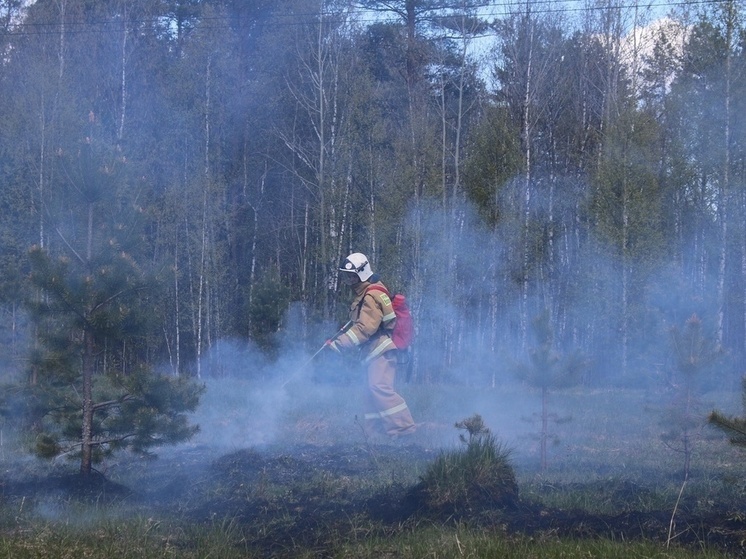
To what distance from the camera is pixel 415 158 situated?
2503 cm

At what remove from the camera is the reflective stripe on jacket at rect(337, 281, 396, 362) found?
10289 mm

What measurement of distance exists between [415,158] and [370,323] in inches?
602

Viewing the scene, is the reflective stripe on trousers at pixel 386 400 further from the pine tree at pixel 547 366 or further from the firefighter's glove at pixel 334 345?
the pine tree at pixel 547 366

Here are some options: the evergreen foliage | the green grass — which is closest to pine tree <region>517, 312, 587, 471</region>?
the green grass

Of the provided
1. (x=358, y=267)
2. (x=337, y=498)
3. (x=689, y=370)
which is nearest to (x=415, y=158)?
(x=358, y=267)

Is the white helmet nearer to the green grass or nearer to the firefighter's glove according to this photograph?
the firefighter's glove

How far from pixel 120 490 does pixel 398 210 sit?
17.2 metres

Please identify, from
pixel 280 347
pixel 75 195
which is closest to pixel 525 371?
pixel 75 195

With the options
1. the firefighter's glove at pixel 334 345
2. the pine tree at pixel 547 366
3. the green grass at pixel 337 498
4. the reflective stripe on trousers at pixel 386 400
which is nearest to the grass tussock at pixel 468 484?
the green grass at pixel 337 498

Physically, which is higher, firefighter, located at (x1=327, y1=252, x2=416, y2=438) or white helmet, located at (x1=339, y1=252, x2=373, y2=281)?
white helmet, located at (x1=339, y1=252, x2=373, y2=281)

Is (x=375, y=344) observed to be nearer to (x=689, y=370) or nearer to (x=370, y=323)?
(x=370, y=323)

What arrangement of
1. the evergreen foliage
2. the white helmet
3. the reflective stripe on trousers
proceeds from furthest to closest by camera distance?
1. the white helmet
2. the reflective stripe on trousers
3. the evergreen foliage

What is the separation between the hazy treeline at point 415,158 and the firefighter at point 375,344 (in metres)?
7.38

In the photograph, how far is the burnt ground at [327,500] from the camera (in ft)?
20.3
